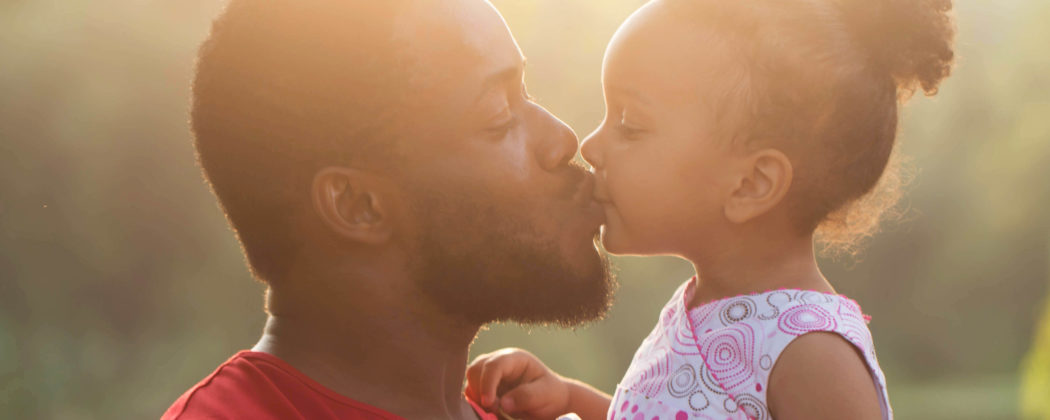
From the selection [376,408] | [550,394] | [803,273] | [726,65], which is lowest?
[550,394]

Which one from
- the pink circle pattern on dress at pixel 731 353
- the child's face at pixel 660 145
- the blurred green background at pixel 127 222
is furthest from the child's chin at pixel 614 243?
the blurred green background at pixel 127 222

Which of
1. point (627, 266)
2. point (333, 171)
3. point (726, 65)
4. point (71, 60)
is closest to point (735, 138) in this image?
point (726, 65)

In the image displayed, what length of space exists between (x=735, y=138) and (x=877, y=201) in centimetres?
46

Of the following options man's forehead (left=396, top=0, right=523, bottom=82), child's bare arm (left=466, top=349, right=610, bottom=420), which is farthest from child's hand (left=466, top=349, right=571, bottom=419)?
man's forehead (left=396, top=0, right=523, bottom=82)

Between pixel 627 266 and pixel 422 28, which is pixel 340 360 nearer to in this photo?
pixel 422 28

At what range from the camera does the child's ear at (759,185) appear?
78.5 inches

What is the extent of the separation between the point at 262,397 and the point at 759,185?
3.70 ft

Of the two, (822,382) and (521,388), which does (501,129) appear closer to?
(521,388)

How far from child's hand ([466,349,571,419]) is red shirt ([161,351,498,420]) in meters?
0.49

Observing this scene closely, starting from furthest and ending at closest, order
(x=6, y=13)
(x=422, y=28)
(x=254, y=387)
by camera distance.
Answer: (x=6, y=13)
(x=422, y=28)
(x=254, y=387)

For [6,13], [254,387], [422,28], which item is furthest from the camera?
[6,13]

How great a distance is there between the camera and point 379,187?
6.45 feet

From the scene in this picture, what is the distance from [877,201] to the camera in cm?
221

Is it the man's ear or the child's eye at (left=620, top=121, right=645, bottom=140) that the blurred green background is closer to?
the child's eye at (left=620, top=121, right=645, bottom=140)
